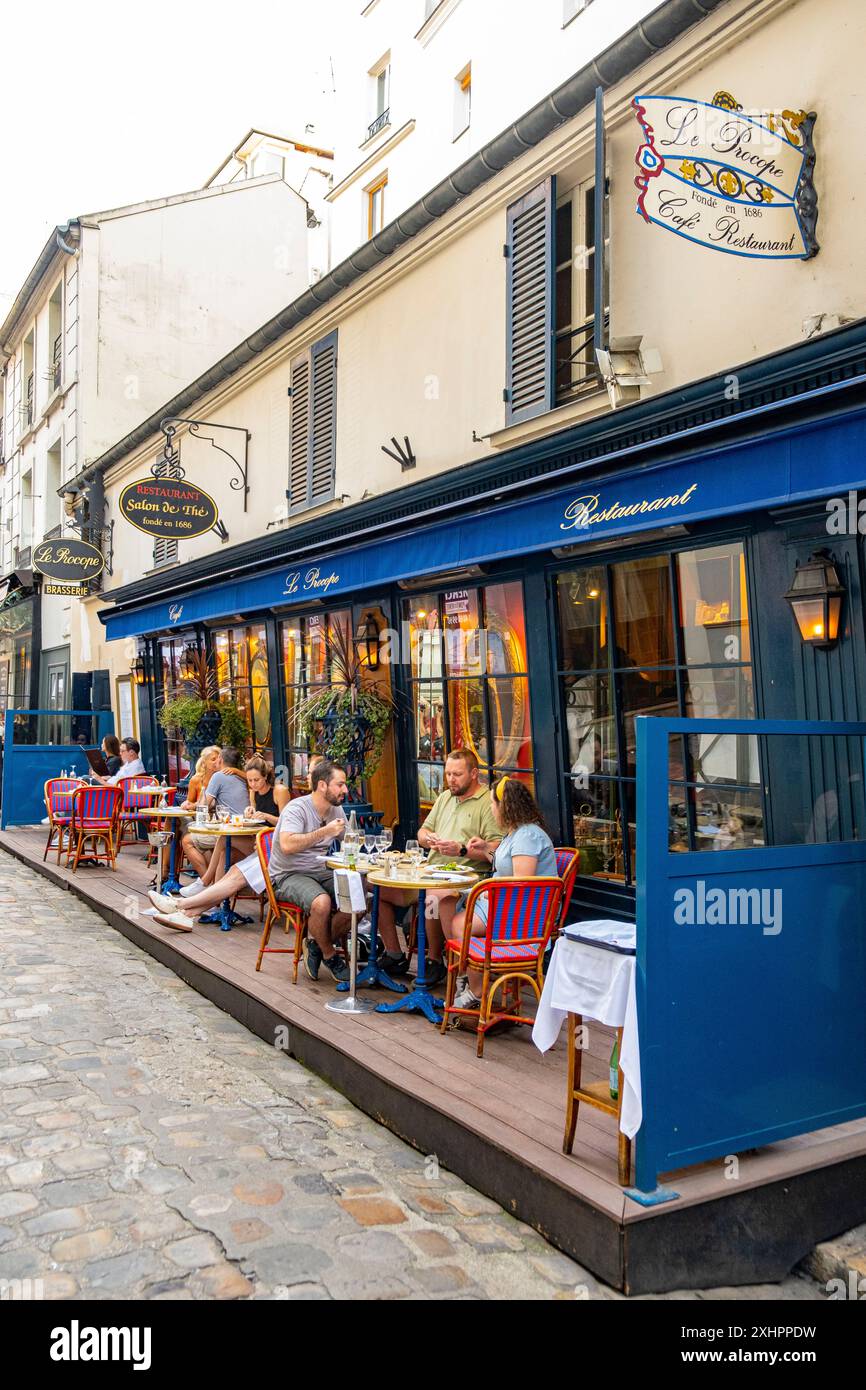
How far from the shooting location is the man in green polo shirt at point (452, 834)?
20.4ft

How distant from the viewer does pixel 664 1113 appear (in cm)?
337

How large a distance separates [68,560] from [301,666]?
24.1 feet

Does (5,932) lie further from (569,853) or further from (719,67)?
(719,67)

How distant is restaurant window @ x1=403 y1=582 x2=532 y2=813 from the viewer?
743 centimetres

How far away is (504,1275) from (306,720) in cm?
625

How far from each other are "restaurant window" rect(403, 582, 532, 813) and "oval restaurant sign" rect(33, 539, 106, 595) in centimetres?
951

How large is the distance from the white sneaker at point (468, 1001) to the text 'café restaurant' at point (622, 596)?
125 cm

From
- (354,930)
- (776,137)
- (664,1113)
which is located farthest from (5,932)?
(776,137)

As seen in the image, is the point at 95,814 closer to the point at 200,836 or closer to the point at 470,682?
the point at 200,836

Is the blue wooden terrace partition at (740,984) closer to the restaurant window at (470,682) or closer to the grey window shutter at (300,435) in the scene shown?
the restaurant window at (470,682)

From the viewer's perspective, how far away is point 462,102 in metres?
14.8

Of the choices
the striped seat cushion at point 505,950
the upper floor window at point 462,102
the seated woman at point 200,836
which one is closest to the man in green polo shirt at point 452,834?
the striped seat cushion at point 505,950

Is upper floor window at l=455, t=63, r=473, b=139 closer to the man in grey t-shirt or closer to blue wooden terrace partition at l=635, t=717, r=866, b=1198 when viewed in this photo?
the man in grey t-shirt

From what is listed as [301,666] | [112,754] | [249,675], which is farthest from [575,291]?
[112,754]
